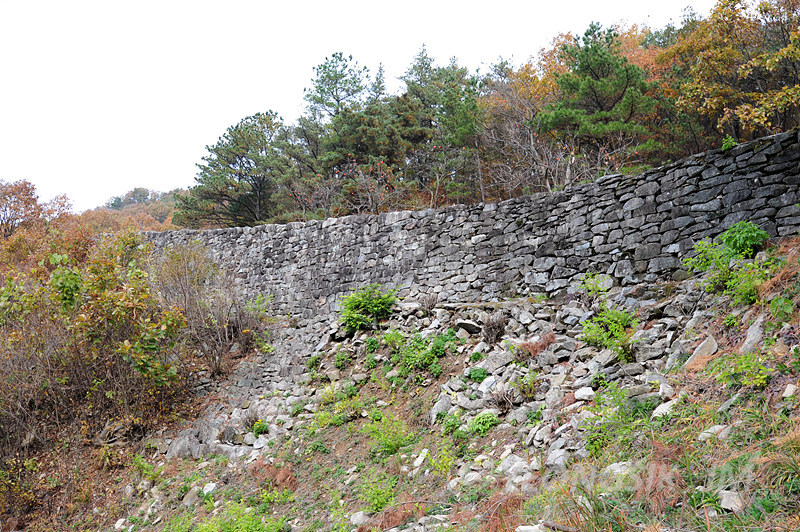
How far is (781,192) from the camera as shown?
554 cm

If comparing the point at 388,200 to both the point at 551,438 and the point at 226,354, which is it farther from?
the point at 551,438

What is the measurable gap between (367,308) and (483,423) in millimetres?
4072

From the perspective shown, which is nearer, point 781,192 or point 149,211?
point 781,192

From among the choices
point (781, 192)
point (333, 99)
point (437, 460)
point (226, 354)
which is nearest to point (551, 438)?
point (437, 460)

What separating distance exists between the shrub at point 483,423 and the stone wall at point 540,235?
9.39ft

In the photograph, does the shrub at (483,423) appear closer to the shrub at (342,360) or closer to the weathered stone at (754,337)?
the weathered stone at (754,337)

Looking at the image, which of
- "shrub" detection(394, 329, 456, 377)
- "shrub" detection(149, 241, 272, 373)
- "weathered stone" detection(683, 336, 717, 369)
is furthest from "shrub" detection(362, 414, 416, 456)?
"shrub" detection(149, 241, 272, 373)

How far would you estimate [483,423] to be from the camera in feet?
16.6

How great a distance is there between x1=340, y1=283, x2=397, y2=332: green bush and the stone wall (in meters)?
0.55

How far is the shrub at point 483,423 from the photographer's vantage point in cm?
496

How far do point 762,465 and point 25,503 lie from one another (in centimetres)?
872

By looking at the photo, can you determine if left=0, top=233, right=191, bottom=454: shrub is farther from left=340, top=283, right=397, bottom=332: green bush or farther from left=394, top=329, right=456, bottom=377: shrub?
left=394, top=329, right=456, bottom=377: shrub


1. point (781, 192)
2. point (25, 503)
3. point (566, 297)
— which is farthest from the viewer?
point (566, 297)

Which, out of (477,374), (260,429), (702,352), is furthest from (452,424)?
(260,429)
